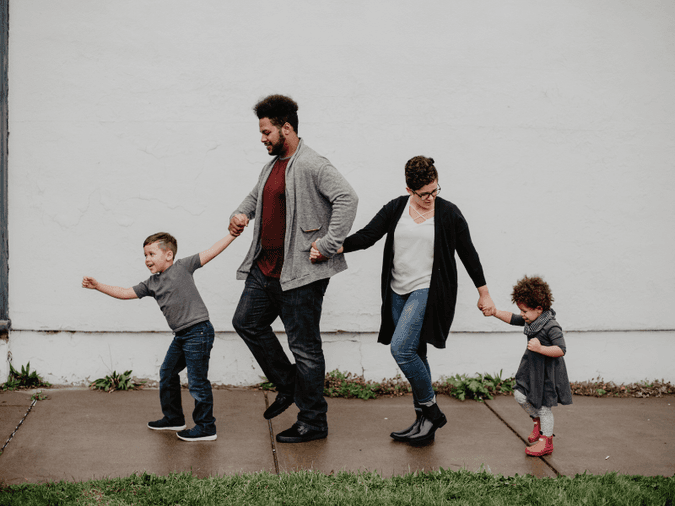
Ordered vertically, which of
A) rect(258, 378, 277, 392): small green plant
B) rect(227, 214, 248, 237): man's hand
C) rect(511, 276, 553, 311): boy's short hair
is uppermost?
rect(227, 214, 248, 237): man's hand

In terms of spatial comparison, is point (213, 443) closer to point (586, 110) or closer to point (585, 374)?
point (585, 374)

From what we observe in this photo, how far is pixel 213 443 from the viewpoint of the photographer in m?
3.96

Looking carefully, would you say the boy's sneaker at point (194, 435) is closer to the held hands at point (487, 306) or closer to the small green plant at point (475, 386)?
the held hands at point (487, 306)

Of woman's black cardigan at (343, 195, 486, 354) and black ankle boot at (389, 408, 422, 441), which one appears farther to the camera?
black ankle boot at (389, 408, 422, 441)

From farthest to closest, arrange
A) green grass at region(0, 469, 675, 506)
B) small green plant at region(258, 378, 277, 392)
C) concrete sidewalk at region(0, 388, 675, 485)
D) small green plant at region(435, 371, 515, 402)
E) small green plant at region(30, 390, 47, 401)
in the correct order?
small green plant at region(258, 378, 277, 392), small green plant at region(435, 371, 515, 402), small green plant at region(30, 390, 47, 401), concrete sidewalk at region(0, 388, 675, 485), green grass at region(0, 469, 675, 506)

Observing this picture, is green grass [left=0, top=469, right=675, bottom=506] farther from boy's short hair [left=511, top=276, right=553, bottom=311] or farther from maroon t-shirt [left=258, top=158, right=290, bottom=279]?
maroon t-shirt [left=258, top=158, right=290, bottom=279]

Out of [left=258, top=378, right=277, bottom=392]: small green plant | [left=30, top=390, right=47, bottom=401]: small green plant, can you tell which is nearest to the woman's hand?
[left=258, top=378, right=277, bottom=392]: small green plant

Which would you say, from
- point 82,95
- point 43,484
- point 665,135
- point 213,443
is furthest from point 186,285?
point 665,135

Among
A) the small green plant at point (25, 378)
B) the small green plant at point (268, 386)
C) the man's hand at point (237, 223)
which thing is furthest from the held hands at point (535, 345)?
the small green plant at point (25, 378)

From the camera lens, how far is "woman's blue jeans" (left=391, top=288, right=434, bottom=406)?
3834mm

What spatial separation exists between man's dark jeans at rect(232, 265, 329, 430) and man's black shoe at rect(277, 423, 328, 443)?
0.03 meters

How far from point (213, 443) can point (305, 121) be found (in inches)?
98.6

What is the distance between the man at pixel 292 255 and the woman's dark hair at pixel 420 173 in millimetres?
362

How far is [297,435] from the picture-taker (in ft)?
13.1
